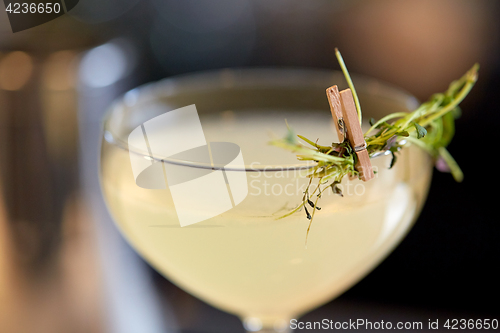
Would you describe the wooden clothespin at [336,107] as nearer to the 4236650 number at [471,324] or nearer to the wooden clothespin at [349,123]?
the wooden clothespin at [349,123]

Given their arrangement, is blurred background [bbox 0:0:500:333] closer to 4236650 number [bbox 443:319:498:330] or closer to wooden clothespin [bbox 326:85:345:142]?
4236650 number [bbox 443:319:498:330]

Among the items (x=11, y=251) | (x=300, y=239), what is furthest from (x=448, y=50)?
(x=11, y=251)

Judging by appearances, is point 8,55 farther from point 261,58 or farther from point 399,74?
point 399,74

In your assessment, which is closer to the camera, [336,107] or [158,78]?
[336,107]

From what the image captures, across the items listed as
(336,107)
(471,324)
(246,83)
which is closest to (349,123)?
(336,107)

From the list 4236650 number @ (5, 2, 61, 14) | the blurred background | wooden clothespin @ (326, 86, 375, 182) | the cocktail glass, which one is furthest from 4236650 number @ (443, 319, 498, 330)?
4236650 number @ (5, 2, 61, 14)

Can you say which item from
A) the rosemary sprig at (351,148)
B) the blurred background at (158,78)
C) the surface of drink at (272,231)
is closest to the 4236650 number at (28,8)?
the blurred background at (158,78)

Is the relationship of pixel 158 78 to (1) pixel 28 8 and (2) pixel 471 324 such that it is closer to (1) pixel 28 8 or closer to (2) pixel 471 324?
(1) pixel 28 8
